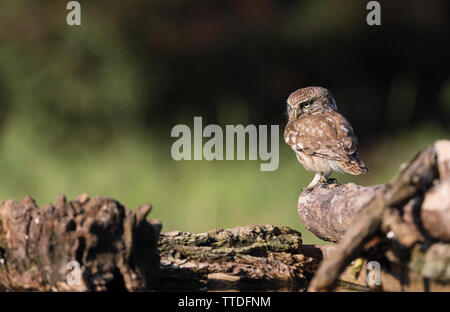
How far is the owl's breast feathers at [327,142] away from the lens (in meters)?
3.89

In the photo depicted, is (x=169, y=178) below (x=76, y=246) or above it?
above

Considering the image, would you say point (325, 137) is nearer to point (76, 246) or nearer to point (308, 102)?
point (308, 102)

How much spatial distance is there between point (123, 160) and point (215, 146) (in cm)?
90

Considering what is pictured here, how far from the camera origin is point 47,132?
647cm

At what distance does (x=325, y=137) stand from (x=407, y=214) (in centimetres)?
182

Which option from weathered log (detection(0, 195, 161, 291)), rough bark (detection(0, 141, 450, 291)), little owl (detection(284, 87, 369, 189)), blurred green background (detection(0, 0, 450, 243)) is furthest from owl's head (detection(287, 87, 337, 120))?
weathered log (detection(0, 195, 161, 291))

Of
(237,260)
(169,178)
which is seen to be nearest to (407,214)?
(237,260)

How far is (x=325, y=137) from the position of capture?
405cm

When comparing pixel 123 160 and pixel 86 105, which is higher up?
pixel 86 105

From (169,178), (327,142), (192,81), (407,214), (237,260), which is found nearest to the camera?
(407,214)

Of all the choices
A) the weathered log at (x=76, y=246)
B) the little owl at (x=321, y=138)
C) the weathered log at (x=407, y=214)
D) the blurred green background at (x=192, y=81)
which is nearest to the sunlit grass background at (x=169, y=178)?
the blurred green background at (x=192, y=81)
